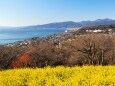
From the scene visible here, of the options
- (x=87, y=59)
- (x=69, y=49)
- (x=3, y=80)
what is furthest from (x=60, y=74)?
(x=69, y=49)

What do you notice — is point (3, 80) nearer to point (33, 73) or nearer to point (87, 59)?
point (33, 73)

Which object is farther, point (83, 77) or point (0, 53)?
point (0, 53)

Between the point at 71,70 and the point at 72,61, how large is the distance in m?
62.1

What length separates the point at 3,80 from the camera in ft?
43.1

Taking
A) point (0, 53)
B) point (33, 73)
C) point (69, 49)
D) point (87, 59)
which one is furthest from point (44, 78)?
point (69, 49)

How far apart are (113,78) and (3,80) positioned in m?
4.20

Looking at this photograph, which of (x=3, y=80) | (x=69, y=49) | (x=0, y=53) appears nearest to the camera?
(x=3, y=80)

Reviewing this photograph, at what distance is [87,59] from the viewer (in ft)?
246

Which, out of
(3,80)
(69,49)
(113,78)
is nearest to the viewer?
(113,78)

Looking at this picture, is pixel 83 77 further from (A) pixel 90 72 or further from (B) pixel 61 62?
(B) pixel 61 62

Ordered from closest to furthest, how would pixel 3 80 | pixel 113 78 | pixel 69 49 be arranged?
pixel 113 78 → pixel 3 80 → pixel 69 49

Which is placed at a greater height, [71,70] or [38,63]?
[71,70]

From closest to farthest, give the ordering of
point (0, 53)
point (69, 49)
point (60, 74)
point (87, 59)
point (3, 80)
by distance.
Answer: point (3, 80) → point (60, 74) → point (87, 59) → point (0, 53) → point (69, 49)

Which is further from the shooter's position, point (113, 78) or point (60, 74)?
point (60, 74)
